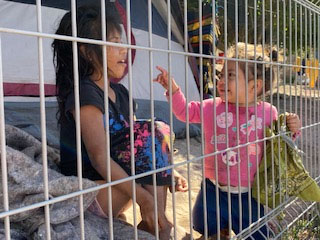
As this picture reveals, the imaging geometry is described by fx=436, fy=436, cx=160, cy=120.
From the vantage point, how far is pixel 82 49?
155cm

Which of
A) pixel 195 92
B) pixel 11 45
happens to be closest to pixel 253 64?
pixel 11 45

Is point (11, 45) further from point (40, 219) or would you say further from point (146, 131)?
point (40, 219)

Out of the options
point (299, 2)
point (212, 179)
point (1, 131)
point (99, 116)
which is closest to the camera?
point (1, 131)

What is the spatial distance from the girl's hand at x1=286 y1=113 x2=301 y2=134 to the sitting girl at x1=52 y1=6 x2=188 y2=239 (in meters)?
0.78

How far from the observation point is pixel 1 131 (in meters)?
0.85

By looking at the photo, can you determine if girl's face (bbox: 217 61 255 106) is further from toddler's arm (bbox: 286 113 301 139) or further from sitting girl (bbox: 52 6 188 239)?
sitting girl (bbox: 52 6 188 239)

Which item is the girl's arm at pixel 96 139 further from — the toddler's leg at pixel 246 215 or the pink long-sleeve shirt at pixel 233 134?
the toddler's leg at pixel 246 215

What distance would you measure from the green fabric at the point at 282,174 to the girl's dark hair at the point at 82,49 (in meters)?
0.91

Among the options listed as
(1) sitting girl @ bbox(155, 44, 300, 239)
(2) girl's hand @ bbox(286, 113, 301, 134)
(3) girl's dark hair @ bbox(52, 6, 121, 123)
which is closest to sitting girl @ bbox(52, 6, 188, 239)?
(3) girl's dark hair @ bbox(52, 6, 121, 123)

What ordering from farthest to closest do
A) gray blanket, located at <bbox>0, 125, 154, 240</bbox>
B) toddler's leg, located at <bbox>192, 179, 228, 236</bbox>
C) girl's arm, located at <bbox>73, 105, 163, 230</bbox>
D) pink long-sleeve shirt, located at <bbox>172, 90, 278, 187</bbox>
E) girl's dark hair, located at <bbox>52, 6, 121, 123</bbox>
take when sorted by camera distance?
1. toddler's leg, located at <bbox>192, 179, 228, 236</bbox>
2. pink long-sleeve shirt, located at <bbox>172, 90, 278, 187</bbox>
3. girl's dark hair, located at <bbox>52, 6, 121, 123</bbox>
4. girl's arm, located at <bbox>73, 105, 163, 230</bbox>
5. gray blanket, located at <bbox>0, 125, 154, 240</bbox>

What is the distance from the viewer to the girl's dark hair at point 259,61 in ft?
6.08

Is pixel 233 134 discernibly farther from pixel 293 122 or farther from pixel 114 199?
pixel 114 199

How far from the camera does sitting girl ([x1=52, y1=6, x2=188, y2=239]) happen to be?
1.43m

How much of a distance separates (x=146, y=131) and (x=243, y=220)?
2.36 feet
